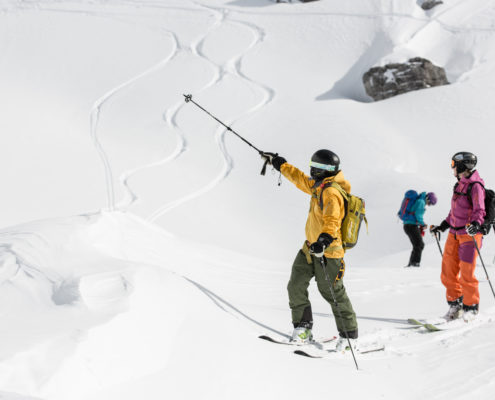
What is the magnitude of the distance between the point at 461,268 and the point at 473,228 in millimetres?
572

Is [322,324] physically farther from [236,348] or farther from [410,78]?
[410,78]

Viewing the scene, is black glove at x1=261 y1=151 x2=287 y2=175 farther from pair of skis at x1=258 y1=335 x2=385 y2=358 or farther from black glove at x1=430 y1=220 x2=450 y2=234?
black glove at x1=430 y1=220 x2=450 y2=234

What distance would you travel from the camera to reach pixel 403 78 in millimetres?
21828

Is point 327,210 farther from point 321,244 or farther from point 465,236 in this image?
point 465,236

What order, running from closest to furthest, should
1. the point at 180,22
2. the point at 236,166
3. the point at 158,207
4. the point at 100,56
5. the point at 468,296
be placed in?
the point at 468,296, the point at 158,207, the point at 236,166, the point at 100,56, the point at 180,22

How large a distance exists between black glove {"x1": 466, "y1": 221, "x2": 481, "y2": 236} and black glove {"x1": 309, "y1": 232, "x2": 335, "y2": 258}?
6.04 ft

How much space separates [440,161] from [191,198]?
25.8 feet

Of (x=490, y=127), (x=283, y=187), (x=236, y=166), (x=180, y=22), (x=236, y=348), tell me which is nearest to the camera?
(x=236, y=348)

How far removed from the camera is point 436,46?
25.8 meters

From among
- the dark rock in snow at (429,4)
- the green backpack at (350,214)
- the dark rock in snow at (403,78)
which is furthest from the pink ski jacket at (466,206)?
the dark rock in snow at (429,4)

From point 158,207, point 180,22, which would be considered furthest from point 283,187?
point 180,22

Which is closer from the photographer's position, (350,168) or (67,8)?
(350,168)

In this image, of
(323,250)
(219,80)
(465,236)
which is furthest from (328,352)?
(219,80)

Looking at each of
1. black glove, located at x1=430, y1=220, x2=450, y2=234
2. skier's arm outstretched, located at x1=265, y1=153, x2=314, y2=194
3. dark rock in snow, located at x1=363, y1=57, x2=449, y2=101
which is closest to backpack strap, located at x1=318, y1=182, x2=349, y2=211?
skier's arm outstretched, located at x1=265, y1=153, x2=314, y2=194
